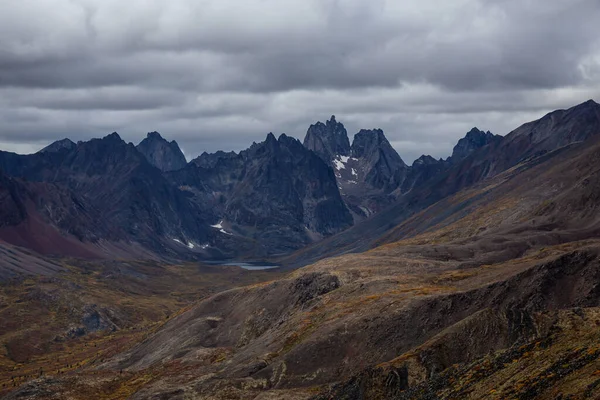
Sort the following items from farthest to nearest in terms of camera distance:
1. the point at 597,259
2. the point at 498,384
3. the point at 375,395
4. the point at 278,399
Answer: the point at 597,259 → the point at 278,399 → the point at 375,395 → the point at 498,384

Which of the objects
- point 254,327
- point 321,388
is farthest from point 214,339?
point 321,388

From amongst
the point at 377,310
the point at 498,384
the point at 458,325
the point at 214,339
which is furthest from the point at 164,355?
the point at 498,384

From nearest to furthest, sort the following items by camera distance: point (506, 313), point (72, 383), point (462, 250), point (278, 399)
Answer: point (506, 313) < point (278, 399) < point (72, 383) < point (462, 250)

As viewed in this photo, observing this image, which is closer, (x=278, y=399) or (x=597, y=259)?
(x=278, y=399)

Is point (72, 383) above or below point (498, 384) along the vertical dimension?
below

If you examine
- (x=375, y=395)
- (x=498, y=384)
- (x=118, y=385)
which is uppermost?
(x=498, y=384)

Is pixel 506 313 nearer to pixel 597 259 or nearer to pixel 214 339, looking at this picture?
pixel 597 259

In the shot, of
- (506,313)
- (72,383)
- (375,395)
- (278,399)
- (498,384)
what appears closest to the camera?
(498,384)

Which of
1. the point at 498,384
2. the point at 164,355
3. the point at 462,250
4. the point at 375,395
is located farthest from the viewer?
the point at 462,250

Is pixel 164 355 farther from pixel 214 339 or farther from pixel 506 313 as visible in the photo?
pixel 506 313
